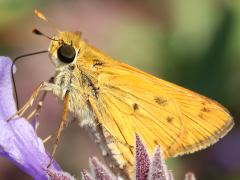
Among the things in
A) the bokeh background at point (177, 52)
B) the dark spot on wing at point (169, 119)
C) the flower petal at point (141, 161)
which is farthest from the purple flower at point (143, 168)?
the bokeh background at point (177, 52)

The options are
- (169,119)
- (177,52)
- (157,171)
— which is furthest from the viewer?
(177,52)

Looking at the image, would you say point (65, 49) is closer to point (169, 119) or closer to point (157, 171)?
point (169, 119)

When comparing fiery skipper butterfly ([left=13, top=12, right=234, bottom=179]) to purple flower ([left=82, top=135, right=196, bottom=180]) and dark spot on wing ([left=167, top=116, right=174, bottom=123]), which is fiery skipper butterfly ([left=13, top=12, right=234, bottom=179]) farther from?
purple flower ([left=82, top=135, right=196, bottom=180])

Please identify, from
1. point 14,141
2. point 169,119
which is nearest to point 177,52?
point 169,119

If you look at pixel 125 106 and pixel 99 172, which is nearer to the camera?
pixel 99 172

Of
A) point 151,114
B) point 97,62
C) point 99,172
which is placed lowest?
point 99,172

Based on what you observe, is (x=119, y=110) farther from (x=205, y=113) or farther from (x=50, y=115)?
(x=50, y=115)

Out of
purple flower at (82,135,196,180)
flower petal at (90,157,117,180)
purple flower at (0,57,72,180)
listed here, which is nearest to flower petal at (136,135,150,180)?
purple flower at (82,135,196,180)

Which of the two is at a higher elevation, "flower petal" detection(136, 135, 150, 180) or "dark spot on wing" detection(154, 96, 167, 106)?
"dark spot on wing" detection(154, 96, 167, 106)
